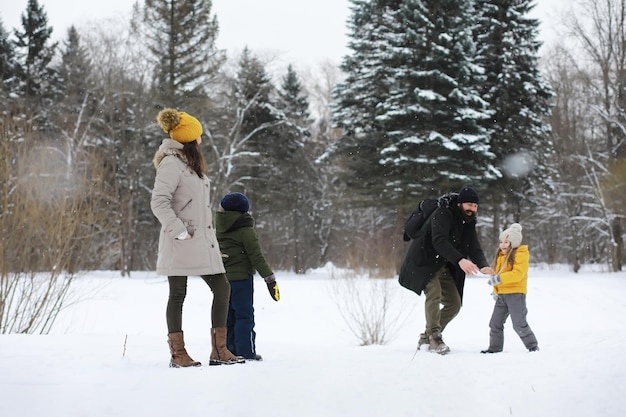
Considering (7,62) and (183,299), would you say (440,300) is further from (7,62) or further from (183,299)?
(7,62)

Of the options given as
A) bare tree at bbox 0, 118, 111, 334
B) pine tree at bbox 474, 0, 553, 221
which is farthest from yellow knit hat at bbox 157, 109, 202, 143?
pine tree at bbox 474, 0, 553, 221

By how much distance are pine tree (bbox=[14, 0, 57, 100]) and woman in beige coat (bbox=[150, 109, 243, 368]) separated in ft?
92.8

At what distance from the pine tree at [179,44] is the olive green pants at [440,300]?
17.3m

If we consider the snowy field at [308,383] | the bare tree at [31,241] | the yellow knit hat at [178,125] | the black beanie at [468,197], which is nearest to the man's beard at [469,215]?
the black beanie at [468,197]

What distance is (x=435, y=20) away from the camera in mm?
19812

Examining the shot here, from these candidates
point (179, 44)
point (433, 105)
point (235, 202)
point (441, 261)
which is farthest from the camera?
point (179, 44)

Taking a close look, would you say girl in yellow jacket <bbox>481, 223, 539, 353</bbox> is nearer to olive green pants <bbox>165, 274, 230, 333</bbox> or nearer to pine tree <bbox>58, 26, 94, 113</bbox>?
olive green pants <bbox>165, 274, 230, 333</bbox>

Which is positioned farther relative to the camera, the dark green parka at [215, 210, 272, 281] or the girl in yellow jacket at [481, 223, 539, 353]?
the girl in yellow jacket at [481, 223, 539, 353]

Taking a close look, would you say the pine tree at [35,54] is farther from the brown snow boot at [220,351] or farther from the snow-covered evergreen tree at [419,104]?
the brown snow boot at [220,351]

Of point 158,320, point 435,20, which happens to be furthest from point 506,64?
point 158,320

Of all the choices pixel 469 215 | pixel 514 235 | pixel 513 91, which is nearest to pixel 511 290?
pixel 514 235

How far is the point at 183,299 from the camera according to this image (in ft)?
14.8

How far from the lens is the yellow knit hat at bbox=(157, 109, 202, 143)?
14.9ft

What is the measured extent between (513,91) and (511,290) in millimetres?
17749
